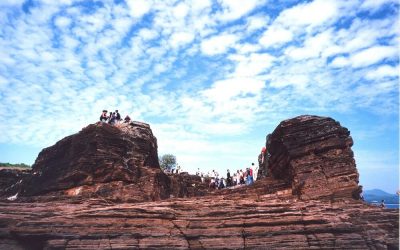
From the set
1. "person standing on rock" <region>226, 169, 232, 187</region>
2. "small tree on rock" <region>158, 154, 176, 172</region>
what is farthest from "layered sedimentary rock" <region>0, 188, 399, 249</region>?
"small tree on rock" <region>158, 154, 176, 172</region>

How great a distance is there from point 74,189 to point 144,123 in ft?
36.0

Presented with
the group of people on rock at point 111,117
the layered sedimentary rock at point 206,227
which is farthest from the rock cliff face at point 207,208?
the group of people on rock at point 111,117

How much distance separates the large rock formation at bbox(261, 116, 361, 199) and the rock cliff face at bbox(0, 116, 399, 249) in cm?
7

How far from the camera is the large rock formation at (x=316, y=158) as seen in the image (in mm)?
22859

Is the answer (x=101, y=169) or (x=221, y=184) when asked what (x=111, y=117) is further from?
(x=221, y=184)

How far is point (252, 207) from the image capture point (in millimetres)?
20859

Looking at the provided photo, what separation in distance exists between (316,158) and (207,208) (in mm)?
10024

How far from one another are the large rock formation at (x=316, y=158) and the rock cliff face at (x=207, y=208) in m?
0.07

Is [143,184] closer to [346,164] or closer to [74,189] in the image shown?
[74,189]

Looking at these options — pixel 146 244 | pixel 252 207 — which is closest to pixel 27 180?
pixel 146 244

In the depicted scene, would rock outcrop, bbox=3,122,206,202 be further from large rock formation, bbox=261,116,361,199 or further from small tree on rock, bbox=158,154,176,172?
small tree on rock, bbox=158,154,176,172

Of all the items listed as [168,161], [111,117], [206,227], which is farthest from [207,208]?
[168,161]

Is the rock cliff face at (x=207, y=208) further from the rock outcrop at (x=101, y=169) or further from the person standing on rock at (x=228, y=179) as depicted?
the person standing on rock at (x=228, y=179)

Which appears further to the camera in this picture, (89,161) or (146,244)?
(89,161)
